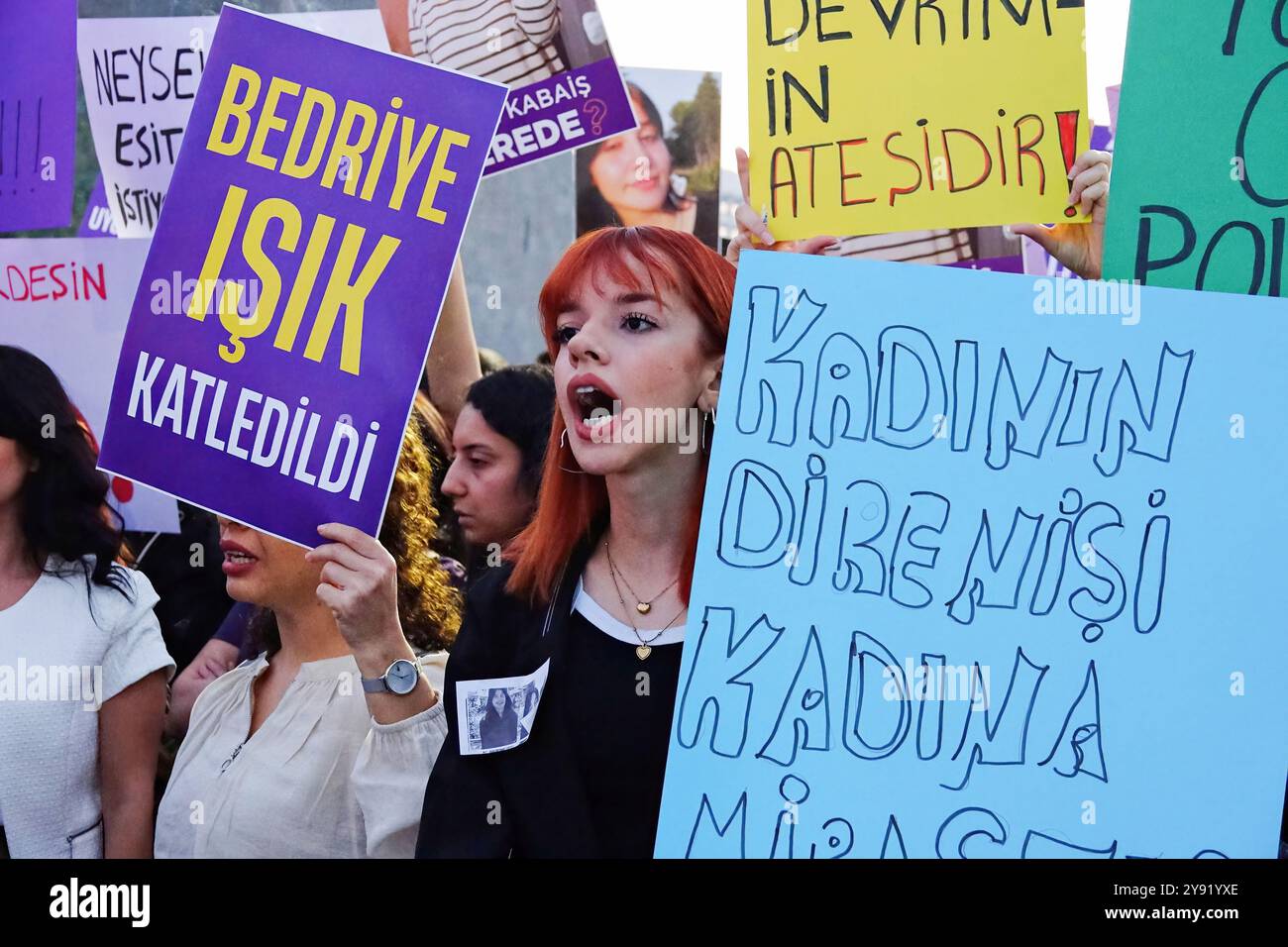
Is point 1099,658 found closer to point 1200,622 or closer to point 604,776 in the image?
point 1200,622

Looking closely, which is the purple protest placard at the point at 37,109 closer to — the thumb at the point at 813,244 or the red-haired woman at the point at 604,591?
the red-haired woman at the point at 604,591

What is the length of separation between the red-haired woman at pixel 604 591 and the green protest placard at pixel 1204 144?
2.40ft

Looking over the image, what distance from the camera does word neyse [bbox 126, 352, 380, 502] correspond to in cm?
235

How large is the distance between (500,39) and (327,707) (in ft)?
4.42

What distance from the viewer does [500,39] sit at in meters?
2.73

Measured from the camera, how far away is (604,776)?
223 cm

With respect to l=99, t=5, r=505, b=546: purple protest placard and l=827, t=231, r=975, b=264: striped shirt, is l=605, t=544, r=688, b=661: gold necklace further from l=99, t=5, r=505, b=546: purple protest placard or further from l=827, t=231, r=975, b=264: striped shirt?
l=827, t=231, r=975, b=264: striped shirt

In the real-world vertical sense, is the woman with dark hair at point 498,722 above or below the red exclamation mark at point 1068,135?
below

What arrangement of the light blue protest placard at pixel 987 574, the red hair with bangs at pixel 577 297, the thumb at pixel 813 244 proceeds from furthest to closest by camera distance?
the thumb at pixel 813 244, the red hair with bangs at pixel 577 297, the light blue protest placard at pixel 987 574

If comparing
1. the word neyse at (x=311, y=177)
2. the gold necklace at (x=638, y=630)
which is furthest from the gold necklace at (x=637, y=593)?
the word neyse at (x=311, y=177)

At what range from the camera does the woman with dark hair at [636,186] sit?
3.41 metres

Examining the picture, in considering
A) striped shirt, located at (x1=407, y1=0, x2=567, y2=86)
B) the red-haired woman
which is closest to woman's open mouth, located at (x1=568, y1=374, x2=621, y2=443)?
the red-haired woman

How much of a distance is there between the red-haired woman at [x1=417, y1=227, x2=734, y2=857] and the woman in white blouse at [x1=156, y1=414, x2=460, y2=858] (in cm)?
11
